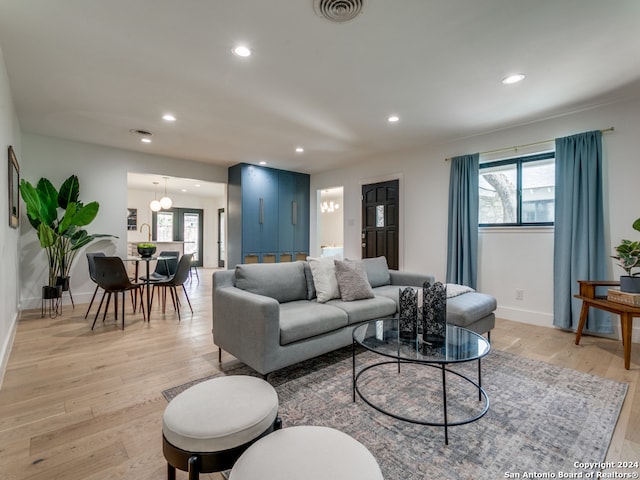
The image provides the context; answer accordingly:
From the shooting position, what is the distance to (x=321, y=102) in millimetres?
3330

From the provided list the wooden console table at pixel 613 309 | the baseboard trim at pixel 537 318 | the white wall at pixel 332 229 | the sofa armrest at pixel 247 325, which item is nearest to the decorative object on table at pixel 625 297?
the wooden console table at pixel 613 309

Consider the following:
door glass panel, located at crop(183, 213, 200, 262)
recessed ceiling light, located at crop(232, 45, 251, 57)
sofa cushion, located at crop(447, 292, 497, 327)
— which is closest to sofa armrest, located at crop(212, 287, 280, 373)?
sofa cushion, located at crop(447, 292, 497, 327)

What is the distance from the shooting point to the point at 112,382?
7.33 feet

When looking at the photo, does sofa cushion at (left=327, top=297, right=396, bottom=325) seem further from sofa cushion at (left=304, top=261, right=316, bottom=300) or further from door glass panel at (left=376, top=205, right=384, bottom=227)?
door glass panel at (left=376, top=205, right=384, bottom=227)

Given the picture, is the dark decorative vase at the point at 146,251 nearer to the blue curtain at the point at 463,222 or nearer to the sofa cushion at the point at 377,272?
the sofa cushion at the point at 377,272

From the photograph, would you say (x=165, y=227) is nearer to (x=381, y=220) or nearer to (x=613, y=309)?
(x=381, y=220)

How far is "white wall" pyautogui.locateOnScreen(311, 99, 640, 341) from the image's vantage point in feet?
10.6

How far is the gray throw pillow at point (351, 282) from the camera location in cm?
291

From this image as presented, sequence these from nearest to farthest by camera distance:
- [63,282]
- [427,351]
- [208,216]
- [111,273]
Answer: [427,351] < [111,273] < [63,282] < [208,216]

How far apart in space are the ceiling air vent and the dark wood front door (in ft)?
11.7

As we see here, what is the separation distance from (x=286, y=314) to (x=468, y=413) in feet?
4.53

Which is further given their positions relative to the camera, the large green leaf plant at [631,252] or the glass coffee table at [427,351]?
the large green leaf plant at [631,252]

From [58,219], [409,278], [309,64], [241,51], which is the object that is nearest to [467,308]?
[409,278]

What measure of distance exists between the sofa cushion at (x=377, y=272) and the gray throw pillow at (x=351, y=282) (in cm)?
58
